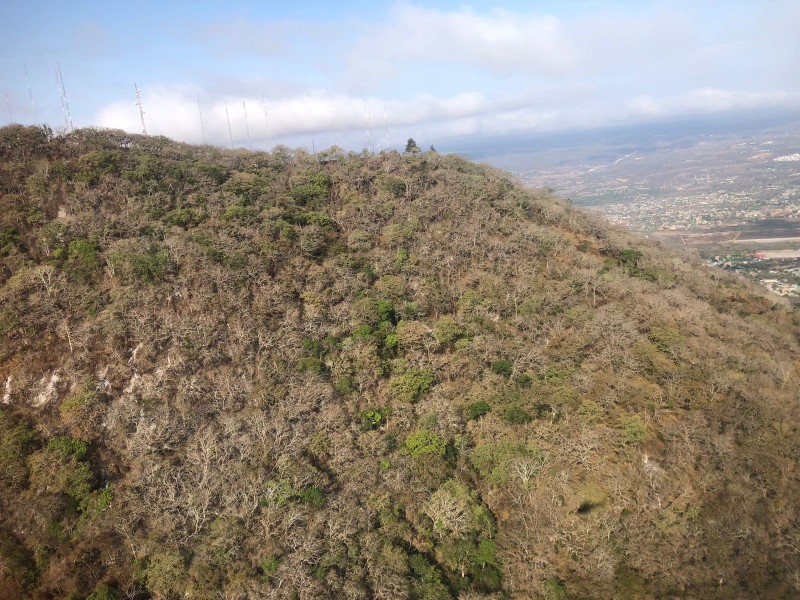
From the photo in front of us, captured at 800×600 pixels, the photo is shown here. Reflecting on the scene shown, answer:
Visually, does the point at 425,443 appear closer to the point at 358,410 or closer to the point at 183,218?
the point at 358,410

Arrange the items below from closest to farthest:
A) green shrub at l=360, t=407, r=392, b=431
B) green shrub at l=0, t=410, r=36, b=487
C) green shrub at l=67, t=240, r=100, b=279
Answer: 1. green shrub at l=0, t=410, r=36, b=487
2. green shrub at l=360, t=407, r=392, b=431
3. green shrub at l=67, t=240, r=100, b=279

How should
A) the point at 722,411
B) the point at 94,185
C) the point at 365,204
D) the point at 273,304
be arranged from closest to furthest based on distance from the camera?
1. the point at 722,411
2. the point at 273,304
3. the point at 94,185
4. the point at 365,204

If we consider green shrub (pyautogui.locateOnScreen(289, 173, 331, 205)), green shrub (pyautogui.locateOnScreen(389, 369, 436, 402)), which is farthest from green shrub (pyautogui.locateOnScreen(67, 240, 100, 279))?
green shrub (pyautogui.locateOnScreen(389, 369, 436, 402))

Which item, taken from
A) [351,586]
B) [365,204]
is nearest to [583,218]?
[365,204]

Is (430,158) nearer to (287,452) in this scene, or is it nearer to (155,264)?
(155,264)

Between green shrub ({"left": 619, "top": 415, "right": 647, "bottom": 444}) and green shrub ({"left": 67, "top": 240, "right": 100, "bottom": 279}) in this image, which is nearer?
green shrub ({"left": 619, "top": 415, "right": 647, "bottom": 444})

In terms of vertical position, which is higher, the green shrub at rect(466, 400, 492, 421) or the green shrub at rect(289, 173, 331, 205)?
the green shrub at rect(289, 173, 331, 205)

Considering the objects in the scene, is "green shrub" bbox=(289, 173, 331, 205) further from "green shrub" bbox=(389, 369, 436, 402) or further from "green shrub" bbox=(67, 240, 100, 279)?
"green shrub" bbox=(389, 369, 436, 402)
